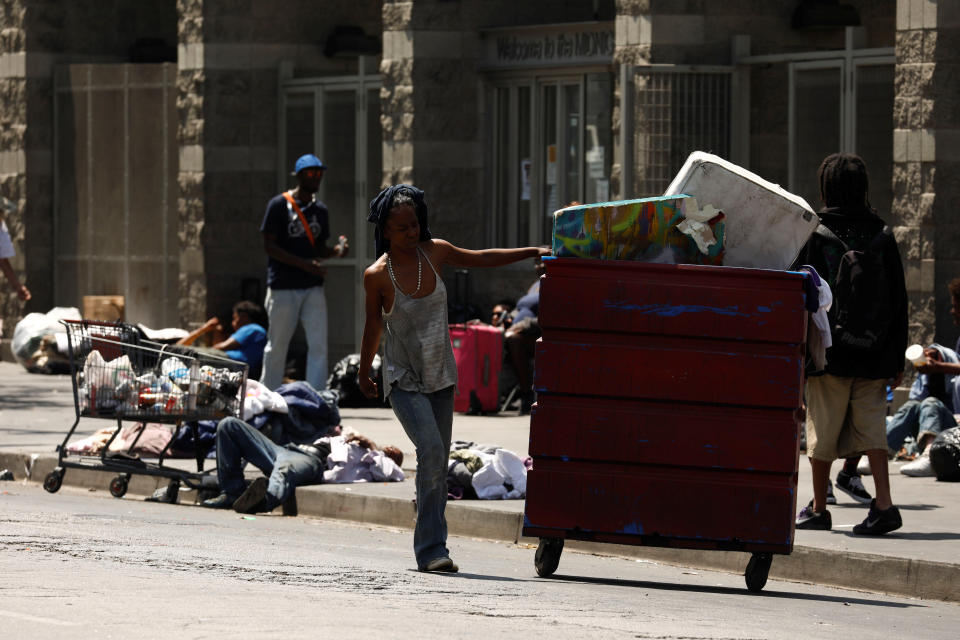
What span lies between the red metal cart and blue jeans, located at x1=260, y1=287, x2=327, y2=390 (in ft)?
23.6

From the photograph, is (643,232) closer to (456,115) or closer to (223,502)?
(223,502)

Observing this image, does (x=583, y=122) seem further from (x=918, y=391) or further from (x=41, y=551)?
(x=41, y=551)

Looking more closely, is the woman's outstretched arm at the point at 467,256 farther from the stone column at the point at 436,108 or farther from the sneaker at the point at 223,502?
the stone column at the point at 436,108

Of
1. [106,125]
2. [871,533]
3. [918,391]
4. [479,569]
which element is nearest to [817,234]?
[871,533]

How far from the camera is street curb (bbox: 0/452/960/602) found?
914 cm

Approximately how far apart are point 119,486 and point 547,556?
4.54m

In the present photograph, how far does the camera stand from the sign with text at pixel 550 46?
1811 centimetres

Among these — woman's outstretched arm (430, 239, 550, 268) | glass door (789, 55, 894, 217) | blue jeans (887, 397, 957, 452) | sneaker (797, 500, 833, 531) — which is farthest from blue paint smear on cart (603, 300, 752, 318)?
glass door (789, 55, 894, 217)

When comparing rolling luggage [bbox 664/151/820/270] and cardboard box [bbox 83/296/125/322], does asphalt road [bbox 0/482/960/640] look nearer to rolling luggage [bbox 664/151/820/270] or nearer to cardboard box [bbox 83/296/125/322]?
rolling luggage [bbox 664/151/820/270]

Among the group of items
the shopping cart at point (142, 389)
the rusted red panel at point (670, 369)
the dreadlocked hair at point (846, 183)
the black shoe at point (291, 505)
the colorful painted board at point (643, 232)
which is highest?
the dreadlocked hair at point (846, 183)

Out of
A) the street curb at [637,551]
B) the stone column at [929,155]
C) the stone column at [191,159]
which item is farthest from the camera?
the stone column at [191,159]

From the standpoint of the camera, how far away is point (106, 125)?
22.7 m

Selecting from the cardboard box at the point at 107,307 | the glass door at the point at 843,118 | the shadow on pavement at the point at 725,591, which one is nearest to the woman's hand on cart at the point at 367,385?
the shadow on pavement at the point at 725,591

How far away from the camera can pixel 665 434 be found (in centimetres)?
857
